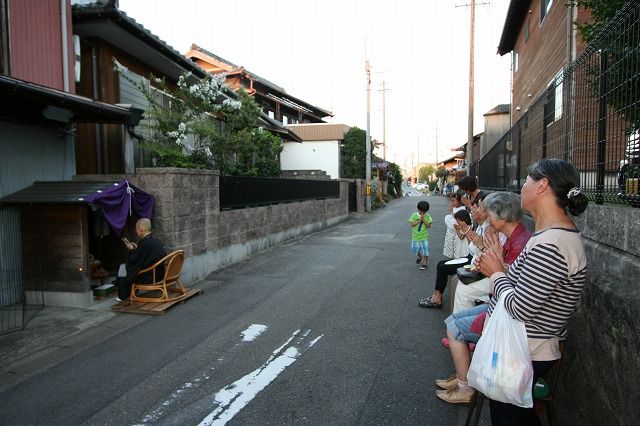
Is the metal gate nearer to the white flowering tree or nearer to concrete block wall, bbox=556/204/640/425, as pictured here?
the white flowering tree

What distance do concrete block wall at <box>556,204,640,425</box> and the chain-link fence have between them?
0.25 meters

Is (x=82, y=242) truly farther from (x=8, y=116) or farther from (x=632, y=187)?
(x=632, y=187)

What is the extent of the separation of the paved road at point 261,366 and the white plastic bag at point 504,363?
122 centimetres

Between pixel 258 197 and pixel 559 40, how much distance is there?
9107 mm

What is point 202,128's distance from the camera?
10.5m

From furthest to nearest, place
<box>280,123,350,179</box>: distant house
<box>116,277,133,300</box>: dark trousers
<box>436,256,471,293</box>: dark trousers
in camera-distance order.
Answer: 1. <box>280,123,350,179</box>: distant house
2. <box>116,277,133,300</box>: dark trousers
3. <box>436,256,471,293</box>: dark trousers

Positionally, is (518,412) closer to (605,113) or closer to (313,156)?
(605,113)

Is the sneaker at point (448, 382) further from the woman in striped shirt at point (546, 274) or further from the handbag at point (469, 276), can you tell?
the woman in striped shirt at point (546, 274)

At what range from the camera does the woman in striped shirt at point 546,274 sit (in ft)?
7.29

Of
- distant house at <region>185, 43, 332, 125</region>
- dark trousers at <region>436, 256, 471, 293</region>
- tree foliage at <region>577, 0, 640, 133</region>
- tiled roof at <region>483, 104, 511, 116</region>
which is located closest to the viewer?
tree foliage at <region>577, 0, 640, 133</region>

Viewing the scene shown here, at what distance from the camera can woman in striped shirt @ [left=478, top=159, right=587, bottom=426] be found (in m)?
2.22

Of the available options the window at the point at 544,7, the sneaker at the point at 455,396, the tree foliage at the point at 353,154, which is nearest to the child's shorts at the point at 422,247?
the sneaker at the point at 455,396

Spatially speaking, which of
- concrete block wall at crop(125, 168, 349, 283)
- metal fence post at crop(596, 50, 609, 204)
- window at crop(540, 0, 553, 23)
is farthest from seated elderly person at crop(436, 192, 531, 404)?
window at crop(540, 0, 553, 23)

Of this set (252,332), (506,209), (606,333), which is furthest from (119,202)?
(606,333)
